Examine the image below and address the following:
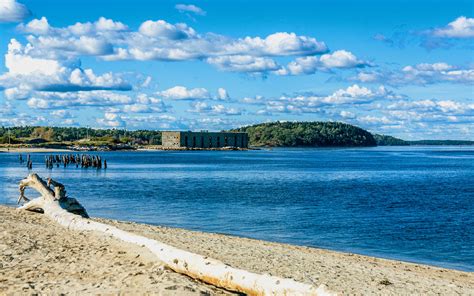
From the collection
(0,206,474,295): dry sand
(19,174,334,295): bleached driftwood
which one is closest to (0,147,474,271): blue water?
(0,206,474,295): dry sand

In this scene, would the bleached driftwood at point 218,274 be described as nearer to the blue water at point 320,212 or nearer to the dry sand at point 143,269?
the dry sand at point 143,269

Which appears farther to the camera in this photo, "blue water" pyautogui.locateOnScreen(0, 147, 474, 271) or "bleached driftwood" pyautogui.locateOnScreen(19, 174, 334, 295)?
"blue water" pyautogui.locateOnScreen(0, 147, 474, 271)

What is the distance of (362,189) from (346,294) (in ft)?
154

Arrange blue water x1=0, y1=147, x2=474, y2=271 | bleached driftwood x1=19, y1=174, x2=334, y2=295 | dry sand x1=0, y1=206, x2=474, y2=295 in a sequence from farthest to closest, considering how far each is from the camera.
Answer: blue water x1=0, y1=147, x2=474, y2=271
dry sand x1=0, y1=206, x2=474, y2=295
bleached driftwood x1=19, y1=174, x2=334, y2=295

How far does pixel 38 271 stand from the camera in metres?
14.0

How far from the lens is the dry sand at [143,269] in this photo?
12562 millimetres

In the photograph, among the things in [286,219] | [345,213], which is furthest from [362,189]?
[286,219]

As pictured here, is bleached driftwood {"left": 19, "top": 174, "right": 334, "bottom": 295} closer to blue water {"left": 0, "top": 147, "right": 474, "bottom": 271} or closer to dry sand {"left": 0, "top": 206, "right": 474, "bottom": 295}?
dry sand {"left": 0, "top": 206, "right": 474, "bottom": 295}

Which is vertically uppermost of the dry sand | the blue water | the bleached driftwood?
the bleached driftwood

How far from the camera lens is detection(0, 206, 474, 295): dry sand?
12562 mm

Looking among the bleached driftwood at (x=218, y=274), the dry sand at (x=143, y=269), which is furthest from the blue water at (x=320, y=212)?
the bleached driftwood at (x=218, y=274)

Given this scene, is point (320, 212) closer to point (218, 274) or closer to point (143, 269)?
point (143, 269)

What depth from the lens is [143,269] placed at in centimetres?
1390

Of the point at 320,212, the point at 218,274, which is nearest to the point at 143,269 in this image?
the point at 218,274
